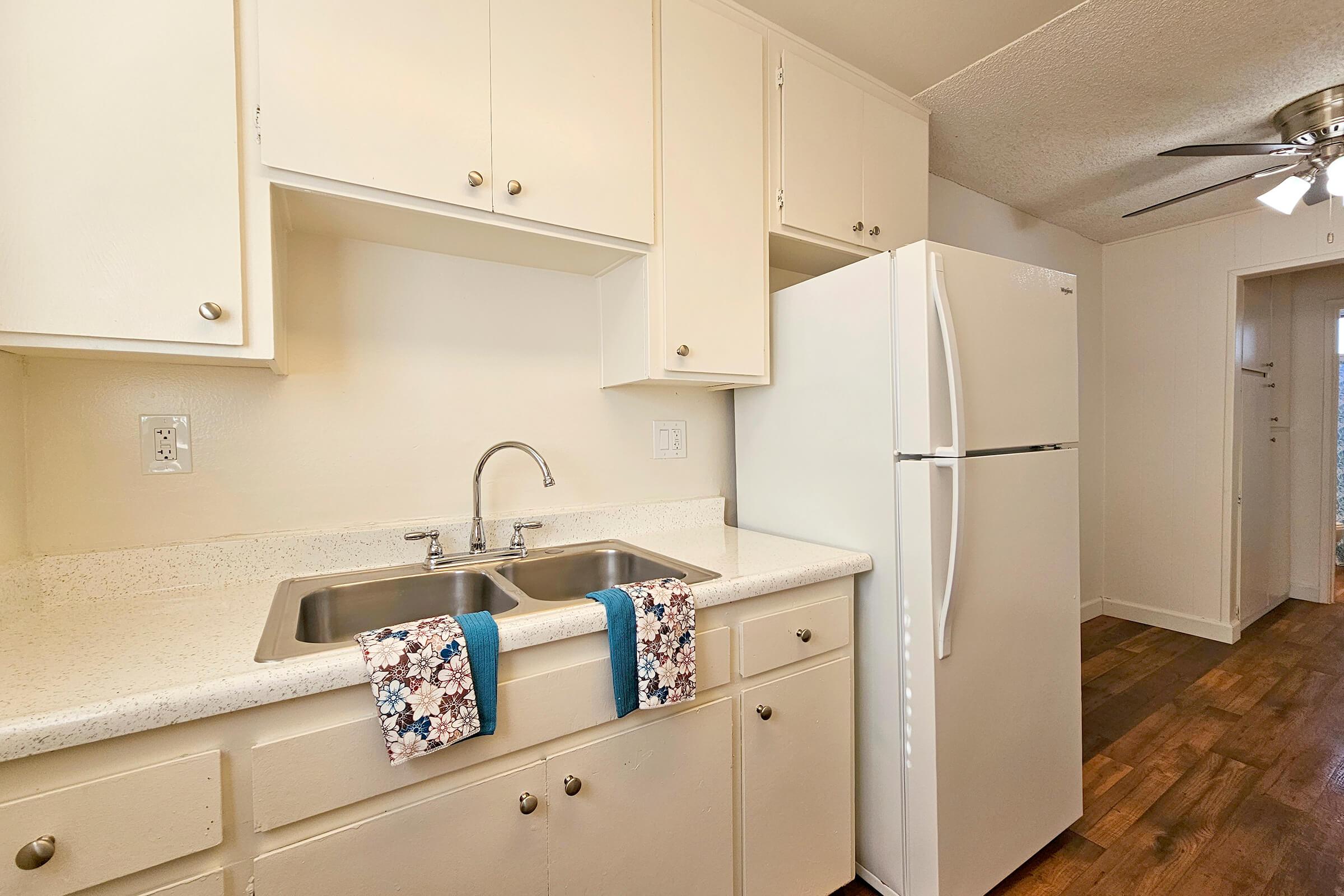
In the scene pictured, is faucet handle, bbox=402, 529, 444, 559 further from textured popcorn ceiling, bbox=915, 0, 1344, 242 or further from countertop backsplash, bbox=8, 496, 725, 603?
textured popcorn ceiling, bbox=915, 0, 1344, 242

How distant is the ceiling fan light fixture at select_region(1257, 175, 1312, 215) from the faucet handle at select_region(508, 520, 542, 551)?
3.01 metres

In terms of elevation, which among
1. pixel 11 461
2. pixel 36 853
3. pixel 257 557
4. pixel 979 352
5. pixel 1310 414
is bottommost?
pixel 36 853

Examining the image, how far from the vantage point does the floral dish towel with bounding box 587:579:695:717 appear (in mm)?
1073

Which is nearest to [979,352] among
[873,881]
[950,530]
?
[950,530]

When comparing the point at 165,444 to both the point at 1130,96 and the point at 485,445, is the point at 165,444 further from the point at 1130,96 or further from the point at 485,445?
the point at 1130,96

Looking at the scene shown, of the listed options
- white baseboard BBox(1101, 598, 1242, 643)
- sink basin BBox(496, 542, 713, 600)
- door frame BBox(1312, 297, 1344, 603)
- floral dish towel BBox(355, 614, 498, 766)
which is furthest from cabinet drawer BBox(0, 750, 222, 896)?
door frame BBox(1312, 297, 1344, 603)

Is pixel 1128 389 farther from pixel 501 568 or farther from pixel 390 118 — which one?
pixel 390 118

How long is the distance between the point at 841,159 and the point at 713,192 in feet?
1.75

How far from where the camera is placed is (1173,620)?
11.0 ft

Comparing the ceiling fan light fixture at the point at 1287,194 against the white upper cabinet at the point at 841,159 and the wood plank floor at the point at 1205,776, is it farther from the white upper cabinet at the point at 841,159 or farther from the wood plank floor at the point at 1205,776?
the wood plank floor at the point at 1205,776

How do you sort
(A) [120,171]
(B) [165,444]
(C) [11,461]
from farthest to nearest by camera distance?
(B) [165,444] < (C) [11,461] < (A) [120,171]

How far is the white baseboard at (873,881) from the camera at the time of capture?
1457 mm

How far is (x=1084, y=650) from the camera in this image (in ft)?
10.2

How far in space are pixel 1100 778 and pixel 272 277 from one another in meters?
2.85
